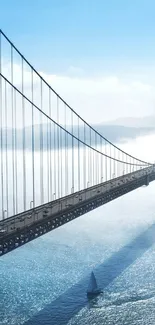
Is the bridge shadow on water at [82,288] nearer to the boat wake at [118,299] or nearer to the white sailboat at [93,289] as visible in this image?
the white sailboat at [93,289]

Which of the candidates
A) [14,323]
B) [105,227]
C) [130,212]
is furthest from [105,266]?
[130,212]

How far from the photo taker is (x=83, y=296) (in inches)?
1622

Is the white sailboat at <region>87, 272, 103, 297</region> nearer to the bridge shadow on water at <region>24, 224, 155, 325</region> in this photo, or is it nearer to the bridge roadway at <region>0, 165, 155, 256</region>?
the bridge shadow on water at <region>24, 224, 155, 325</region>

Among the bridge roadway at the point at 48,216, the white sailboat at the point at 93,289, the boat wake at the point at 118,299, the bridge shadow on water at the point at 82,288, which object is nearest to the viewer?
the bridge roadway at the point at 48,216

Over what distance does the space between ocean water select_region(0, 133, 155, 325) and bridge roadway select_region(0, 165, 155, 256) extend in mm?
8791

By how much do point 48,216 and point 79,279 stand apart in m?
18.1

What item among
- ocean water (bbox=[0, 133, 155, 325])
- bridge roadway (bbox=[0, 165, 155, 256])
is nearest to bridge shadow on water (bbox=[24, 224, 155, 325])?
ocean water (bbox=[0, 133, 155, 325])

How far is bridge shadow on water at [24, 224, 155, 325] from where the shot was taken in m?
36.1

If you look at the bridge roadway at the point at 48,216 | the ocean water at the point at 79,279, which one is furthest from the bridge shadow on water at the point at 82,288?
the bridge roadway at the point at 48,216

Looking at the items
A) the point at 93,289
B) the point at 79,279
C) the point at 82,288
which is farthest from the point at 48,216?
the point at 79,279

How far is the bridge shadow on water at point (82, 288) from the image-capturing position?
1422 inches

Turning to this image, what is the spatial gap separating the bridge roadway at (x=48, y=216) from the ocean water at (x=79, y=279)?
8.79 metres

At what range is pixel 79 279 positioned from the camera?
155 feet

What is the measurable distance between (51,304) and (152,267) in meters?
16.5
